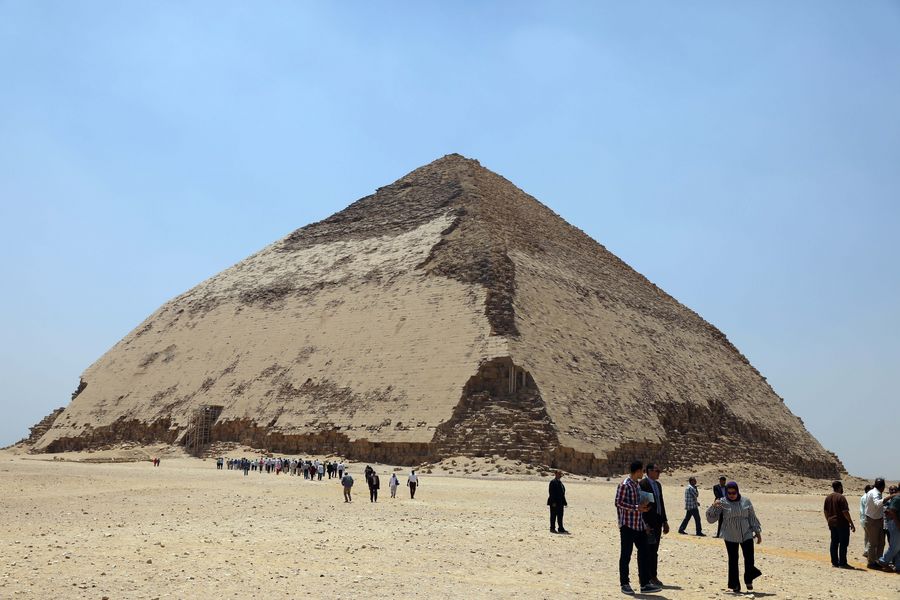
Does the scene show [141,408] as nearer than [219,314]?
Yes

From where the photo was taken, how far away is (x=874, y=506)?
1138cm

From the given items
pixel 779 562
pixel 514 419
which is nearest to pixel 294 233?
pixel 514 419

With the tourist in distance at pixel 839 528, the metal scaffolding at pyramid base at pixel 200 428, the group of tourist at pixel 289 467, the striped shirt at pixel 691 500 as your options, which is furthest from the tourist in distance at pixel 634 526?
the metal scaffolding at pyramid base at pixel 200 428

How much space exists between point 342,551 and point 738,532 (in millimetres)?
4429

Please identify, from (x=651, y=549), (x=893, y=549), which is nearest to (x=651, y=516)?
(x=651, y=549)

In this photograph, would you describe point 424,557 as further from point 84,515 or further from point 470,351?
point 470,351

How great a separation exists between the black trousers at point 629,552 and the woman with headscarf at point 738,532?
3.01 feet

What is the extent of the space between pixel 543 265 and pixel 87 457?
77.1 ft

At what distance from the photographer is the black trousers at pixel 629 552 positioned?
853 cm

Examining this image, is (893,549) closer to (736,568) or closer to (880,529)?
(880,529)

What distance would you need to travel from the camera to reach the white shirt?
11336mm

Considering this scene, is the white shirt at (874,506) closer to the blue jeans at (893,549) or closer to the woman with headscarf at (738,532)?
the blue jeans at (893,549)

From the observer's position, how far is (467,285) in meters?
37.2

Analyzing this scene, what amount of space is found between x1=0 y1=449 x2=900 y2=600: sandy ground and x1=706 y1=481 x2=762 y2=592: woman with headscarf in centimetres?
20
